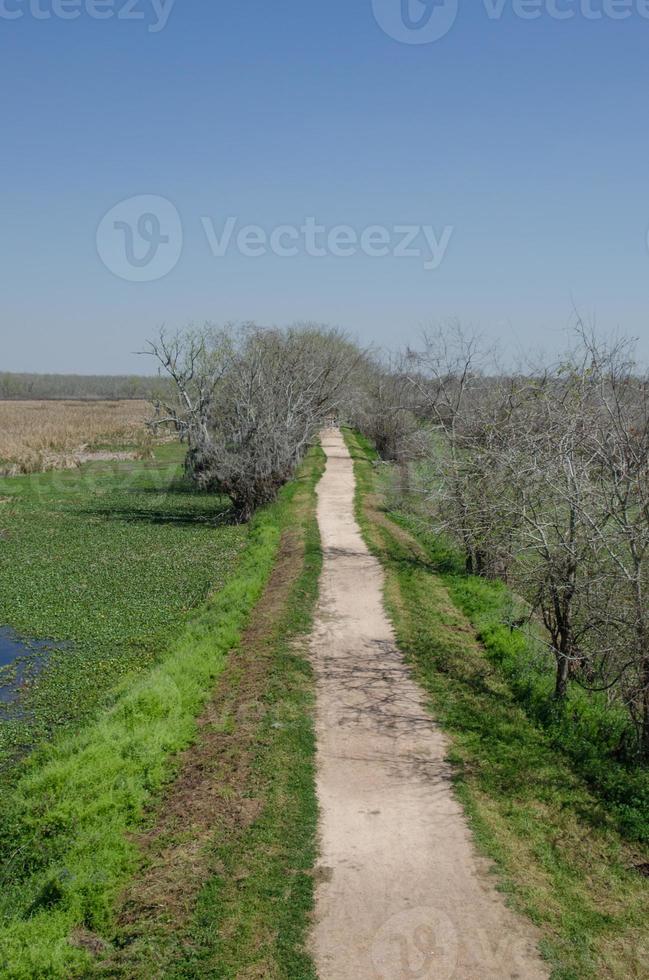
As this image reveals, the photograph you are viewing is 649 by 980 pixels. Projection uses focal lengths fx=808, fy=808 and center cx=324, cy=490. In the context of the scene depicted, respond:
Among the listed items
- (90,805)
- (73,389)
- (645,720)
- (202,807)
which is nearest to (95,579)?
(90,805)

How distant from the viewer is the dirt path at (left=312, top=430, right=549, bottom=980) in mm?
6059

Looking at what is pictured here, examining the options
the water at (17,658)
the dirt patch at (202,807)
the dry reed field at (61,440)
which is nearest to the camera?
the dirt patch at (202,807)

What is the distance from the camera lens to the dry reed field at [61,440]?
137ft

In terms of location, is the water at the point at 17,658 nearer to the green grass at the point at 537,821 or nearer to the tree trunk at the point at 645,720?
the green grass at the point at 537,821

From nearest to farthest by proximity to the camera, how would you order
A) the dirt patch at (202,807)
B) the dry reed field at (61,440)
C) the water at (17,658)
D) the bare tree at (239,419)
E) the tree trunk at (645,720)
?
the dirt patch at (202,807) < the tree trunk at (645,720) < the water at (17,658) < the bare tree at (239,419) < the dry reed field at (61,440)

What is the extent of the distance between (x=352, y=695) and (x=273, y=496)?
1684 centimetres

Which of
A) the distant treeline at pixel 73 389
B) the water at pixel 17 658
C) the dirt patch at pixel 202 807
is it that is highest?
the distant treeline at pixel 73 389

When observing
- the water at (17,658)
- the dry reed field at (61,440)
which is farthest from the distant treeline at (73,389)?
the water at (17,658)

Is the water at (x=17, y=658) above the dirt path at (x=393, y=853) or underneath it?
underneath

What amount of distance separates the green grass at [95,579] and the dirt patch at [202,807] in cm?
209

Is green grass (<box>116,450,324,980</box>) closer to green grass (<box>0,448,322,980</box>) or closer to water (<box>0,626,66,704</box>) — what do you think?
green grass (<box>0,448,322,980</box>)

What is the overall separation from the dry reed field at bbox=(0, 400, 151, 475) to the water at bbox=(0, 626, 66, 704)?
2611 centimetres

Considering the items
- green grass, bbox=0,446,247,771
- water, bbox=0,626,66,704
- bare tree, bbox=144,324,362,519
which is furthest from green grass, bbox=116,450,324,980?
bare tree, bbox=144,324,362,519

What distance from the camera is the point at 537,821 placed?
8.03 meters
